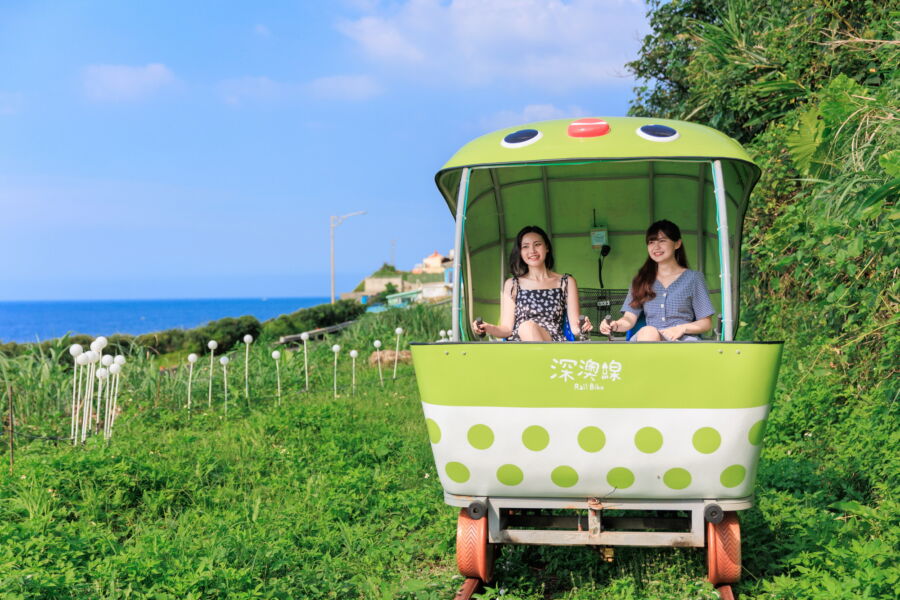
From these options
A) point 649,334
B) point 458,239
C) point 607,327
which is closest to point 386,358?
point 607,327

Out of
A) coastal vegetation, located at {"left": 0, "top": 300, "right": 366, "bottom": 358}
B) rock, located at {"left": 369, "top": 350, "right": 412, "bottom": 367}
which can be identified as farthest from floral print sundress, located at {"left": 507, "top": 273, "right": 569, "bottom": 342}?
coastal vegetation, located at {"left": 0, "top": 300, "right": 366, "bottom": 358}

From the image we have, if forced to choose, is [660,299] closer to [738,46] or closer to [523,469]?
[523,469]

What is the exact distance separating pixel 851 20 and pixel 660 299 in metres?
4.90

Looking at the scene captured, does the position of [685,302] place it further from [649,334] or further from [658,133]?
[658,133]

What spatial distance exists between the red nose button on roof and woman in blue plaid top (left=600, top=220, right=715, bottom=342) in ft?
3.28

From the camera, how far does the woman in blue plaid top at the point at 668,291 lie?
4.60 m

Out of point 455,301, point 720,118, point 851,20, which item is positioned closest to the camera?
point 455,301

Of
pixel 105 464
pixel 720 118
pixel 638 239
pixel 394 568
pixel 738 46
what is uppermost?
pixel 738 46

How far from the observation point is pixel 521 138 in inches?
152

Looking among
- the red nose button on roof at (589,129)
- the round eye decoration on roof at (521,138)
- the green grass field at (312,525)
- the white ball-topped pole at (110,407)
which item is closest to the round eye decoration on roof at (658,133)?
the red nose button on roof at (589,129)

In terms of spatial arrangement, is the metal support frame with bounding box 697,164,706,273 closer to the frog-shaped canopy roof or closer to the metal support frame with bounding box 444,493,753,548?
the frog-shaped canopy roof

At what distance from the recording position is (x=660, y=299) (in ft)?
15.6

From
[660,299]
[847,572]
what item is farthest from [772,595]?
[660,299]

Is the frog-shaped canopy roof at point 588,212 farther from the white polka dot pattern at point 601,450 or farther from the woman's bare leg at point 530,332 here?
the white polka dot pattern at point 601,450
